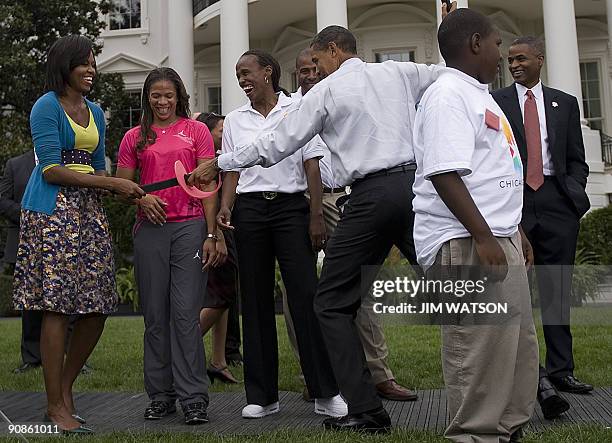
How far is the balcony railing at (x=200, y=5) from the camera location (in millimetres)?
22509

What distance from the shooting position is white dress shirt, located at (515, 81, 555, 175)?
4781mm

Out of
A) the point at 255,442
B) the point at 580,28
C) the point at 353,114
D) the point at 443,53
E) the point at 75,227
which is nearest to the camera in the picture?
the point at 443,53

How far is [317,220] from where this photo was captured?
4508 millimetres

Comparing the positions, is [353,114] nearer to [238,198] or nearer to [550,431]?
[238,198]

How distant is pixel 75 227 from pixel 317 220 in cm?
138

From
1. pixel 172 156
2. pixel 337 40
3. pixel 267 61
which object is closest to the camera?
pixel 337 40

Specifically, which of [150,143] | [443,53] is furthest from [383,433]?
[150,143]

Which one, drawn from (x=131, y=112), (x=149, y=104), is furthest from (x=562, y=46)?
(x=149, y=104)

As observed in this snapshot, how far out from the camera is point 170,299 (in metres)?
4.57

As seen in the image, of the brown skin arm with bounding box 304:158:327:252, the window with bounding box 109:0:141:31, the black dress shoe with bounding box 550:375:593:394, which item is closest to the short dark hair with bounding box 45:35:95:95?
the brown skin arm with bounding box 304:158:327:252

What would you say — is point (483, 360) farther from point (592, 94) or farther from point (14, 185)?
point (592, 94)

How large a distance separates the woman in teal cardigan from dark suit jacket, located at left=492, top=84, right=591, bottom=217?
2.36 meters

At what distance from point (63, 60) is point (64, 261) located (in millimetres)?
1150

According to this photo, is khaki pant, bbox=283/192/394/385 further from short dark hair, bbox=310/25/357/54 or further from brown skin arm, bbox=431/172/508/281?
brown skin arm, bbox=431/172/508/281
